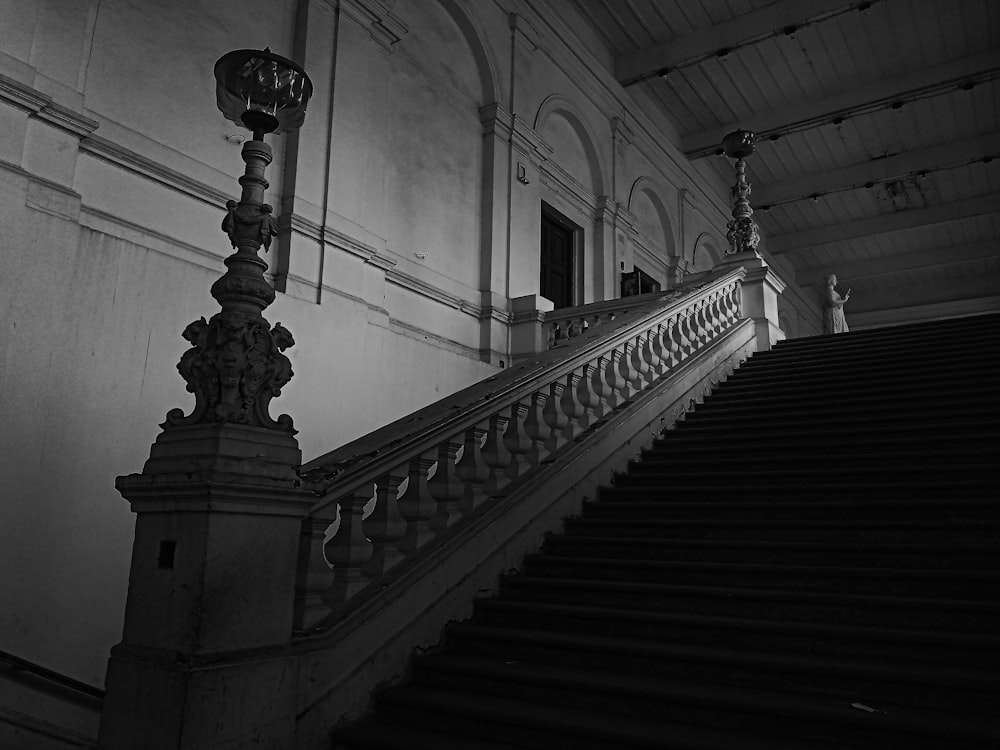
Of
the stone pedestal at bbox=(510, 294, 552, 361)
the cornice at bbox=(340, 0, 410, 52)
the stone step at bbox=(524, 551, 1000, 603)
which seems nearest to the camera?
the stone step at bbox=(524, 551, 1000, 603)

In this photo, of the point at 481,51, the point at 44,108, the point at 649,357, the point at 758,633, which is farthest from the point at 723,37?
the point at 758,633

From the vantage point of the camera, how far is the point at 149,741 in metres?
2.75

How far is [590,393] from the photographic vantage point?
5.99 meters

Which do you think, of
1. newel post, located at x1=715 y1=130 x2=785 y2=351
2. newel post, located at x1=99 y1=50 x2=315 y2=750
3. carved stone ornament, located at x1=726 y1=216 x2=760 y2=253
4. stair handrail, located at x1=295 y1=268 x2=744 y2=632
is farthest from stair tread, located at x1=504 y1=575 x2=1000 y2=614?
carved stone ornament, located at x1=726 y1=216 x2=760 y2=253

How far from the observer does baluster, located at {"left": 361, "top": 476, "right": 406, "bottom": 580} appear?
12.3ft

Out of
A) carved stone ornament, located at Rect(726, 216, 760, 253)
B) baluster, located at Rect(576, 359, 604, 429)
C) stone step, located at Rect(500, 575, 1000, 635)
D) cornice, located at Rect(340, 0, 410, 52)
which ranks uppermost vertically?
cornice, located at Rect(340, 0, 410, 52)

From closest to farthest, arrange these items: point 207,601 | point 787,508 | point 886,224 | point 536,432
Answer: point 207,601
point 787,508
point 536,432
point 886,224

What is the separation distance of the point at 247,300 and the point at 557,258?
11.3m

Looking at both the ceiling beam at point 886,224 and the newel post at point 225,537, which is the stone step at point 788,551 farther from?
the ceiling beam at point 886,224

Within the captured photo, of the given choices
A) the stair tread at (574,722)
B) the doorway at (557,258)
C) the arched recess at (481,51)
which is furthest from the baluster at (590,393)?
the doorway at (557,258)

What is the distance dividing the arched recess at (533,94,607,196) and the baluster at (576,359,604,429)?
26.1 ft

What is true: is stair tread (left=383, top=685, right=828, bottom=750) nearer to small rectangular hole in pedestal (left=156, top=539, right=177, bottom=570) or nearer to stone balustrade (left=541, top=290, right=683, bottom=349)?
small rectangular hole in pedestal (left=156, top=539, right=177, bottom=570)

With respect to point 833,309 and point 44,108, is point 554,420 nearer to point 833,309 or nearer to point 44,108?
point 44,108

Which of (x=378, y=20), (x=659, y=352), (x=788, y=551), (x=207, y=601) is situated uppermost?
(x=378, y=20)
